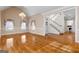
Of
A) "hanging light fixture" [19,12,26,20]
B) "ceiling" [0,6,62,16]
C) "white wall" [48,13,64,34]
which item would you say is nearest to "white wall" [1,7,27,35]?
"hanging light fixture" [19,12,26,20]

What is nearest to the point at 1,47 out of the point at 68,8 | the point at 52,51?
the point at 52,51

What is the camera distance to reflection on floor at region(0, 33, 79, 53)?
244 cm

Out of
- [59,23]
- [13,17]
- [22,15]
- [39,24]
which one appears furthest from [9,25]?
[59,23]

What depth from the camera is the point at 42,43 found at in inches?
97.7

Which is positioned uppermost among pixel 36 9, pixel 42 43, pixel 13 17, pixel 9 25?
pixel 36 9

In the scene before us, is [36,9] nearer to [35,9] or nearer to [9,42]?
[35,9]

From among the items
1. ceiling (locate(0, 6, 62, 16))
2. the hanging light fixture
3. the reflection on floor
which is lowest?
the reflection on floor

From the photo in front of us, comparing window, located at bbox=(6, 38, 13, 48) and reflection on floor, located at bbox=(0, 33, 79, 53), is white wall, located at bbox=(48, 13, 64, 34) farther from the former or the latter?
window, located at bbox=(6, 38, 13, 48)

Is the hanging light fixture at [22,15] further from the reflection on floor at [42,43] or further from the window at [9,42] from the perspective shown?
the window at [9,42]

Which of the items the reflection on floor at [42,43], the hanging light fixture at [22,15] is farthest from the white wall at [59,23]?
the hanging light fixture at [22,15]

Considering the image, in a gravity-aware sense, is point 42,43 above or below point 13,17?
below

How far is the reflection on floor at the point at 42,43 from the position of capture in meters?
2.44
